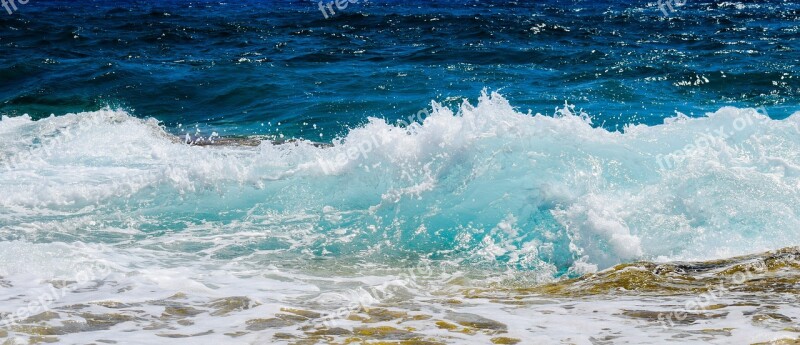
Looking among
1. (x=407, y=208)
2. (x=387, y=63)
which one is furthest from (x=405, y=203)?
(x=387, y=63)

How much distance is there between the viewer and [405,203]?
8609 millimetres

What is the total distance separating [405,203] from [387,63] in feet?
37.4

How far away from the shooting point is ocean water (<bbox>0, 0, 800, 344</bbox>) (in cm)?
504

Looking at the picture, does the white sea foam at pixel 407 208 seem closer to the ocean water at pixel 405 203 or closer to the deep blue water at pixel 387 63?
the ocean water at pixel 405 203

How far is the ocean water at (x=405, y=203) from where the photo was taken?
504 centimetres

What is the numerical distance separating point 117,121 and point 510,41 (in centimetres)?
1125

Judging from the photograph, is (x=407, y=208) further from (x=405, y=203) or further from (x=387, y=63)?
(x=387, y=63)

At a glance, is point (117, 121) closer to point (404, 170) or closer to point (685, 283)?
point (404, 170)

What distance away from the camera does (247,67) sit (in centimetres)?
1927

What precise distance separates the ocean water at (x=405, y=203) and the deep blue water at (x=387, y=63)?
0.12 meters

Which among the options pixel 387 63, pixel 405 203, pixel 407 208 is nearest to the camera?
pixel 407 208

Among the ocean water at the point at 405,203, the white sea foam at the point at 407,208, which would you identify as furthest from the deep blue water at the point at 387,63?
the white sea foam at the point at 407,208

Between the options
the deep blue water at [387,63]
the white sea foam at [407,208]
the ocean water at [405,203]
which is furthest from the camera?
the deep blue water at [387,63]

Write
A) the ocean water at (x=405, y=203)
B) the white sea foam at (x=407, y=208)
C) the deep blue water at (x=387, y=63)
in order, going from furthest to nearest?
the deep blue water at (x=387, y=63) < the white sea foam at (x=407, y=208) < the ocean water at (x=405, y=203)
